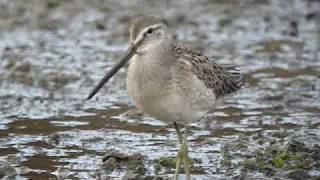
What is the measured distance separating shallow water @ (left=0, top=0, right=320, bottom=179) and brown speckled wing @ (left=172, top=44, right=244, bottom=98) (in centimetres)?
61

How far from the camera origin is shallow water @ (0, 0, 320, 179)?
9414 millimetres

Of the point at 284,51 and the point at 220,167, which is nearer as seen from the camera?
the point at 220,167

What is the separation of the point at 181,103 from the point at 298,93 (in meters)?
3.69

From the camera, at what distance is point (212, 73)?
9062 mm

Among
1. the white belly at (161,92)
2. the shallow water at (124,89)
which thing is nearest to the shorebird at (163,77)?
the white belly at (161,92)

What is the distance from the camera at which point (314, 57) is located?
43.7ft

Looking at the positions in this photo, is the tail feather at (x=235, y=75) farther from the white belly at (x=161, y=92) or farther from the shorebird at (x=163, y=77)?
the white belly at (x=161, y=92)

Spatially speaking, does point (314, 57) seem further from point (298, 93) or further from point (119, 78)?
point (119, 78)

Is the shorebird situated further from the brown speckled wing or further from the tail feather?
the tail feather

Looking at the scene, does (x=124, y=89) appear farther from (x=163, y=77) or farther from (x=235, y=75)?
(x=163, y=77)

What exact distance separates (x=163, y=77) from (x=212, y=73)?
961 millimetres

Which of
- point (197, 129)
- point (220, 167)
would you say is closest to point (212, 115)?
point (197, 129)

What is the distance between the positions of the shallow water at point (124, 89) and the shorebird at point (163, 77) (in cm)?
75

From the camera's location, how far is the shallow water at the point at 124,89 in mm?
9414
